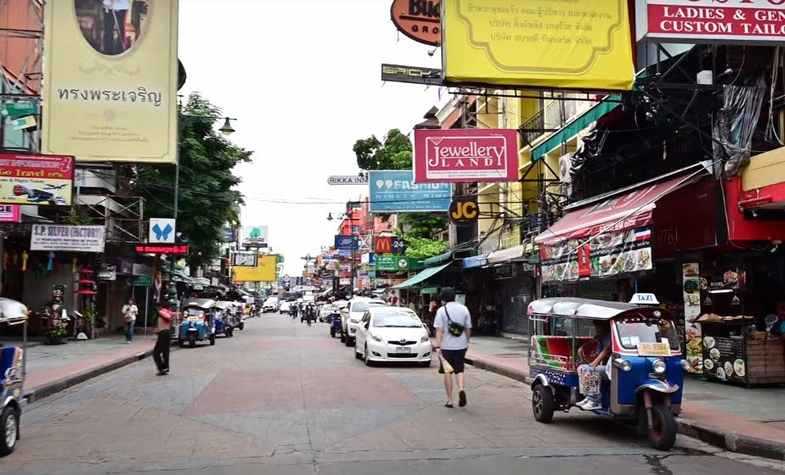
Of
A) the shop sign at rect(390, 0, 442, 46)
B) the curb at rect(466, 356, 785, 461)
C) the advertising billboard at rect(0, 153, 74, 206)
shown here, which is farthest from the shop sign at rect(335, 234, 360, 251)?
the curb at rect(466, 356, 785, 461)

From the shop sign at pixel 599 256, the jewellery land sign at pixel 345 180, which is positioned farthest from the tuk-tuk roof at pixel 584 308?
the jewellery land sign at pixel 345 180

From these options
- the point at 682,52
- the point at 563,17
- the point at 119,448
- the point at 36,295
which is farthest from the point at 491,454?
the point at 36,295

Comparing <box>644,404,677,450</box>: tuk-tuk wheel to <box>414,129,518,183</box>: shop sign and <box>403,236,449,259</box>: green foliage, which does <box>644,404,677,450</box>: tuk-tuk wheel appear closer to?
<box>414,129,518,183</box>: shop sign

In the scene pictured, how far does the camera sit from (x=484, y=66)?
11.4m

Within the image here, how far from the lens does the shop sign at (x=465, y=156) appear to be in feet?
66.7

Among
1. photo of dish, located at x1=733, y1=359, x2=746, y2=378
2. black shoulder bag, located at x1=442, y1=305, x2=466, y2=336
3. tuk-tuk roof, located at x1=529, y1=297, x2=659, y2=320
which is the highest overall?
tuk-tuk roof, located at x1=529, y1=297, x2=659, y2=320

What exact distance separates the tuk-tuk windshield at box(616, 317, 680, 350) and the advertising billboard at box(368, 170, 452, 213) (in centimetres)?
2082

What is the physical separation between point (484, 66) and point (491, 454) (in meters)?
5.98

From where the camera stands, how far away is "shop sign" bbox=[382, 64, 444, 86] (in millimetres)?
13250

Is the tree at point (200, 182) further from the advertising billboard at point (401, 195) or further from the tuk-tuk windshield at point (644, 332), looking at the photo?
the tuk-tuk windshield at point (644, 332)

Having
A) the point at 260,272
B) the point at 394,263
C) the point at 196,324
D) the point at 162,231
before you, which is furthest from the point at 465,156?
the point at 260,272

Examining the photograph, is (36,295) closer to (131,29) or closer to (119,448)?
(131,29)

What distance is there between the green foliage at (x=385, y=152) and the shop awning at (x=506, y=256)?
2085 centimetres

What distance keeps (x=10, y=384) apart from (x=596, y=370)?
23.2 ft
